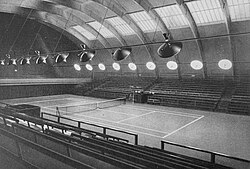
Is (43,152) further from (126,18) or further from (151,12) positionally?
(126,18)

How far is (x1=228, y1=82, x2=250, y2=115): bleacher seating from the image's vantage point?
17163 mm

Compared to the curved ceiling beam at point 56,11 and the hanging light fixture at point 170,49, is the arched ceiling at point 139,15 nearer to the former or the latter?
the curved ceiling beam at point 56,11

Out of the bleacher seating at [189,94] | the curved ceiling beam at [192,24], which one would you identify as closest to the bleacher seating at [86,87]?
the bleacher seating at [189,94]

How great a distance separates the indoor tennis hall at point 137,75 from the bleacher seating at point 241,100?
7 centimetres

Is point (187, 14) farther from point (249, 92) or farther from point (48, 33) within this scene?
point (48, 33)

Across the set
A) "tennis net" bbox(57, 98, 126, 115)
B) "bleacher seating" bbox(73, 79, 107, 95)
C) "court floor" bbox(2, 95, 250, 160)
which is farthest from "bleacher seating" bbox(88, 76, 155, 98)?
"court floor" bbox(2, 95, 250, 160)

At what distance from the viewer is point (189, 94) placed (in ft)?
71.1

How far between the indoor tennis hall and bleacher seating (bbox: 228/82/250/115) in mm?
73

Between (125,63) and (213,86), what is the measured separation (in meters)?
12.1

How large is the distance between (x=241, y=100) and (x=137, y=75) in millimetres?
13867

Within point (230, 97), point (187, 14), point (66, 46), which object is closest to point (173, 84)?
point (230, 97)

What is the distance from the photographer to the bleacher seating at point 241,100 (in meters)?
17.2

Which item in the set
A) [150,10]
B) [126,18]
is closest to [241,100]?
[150,10]

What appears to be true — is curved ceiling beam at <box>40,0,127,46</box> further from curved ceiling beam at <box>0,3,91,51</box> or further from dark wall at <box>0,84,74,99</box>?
dark wall at <box>0,84,74,99</box>
